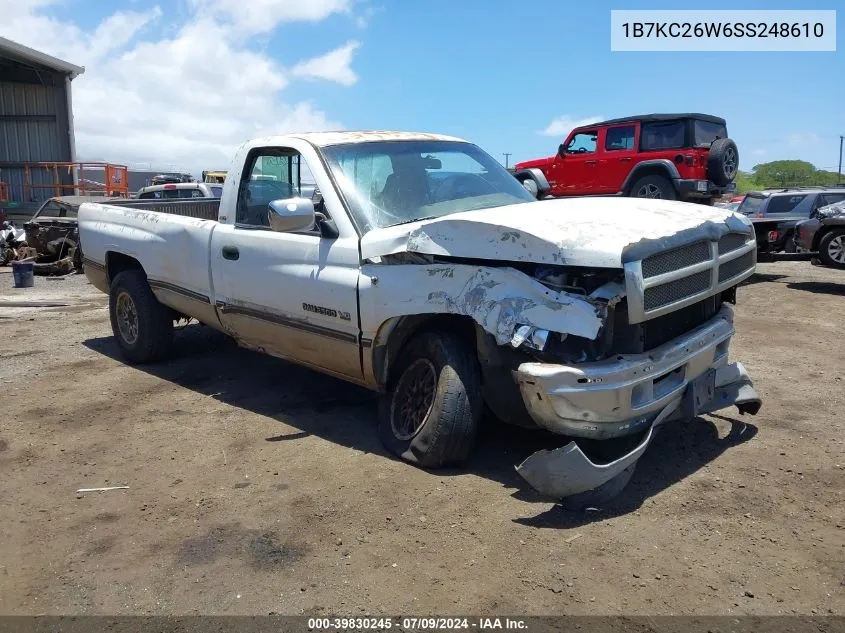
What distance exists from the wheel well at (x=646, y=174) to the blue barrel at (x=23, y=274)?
10404 mm

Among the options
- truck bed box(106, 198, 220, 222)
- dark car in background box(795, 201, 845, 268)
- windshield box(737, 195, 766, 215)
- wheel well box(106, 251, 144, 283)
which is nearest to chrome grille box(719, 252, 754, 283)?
truck bed box(106, 198, 220, 222)

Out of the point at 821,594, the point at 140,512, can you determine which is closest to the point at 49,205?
the point at 140,512

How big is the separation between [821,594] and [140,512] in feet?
9.90

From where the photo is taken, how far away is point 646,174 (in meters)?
13.6

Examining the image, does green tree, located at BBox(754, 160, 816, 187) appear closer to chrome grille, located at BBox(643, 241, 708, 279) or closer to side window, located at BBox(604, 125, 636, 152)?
side window, located at BBox(604, 125, 636, 152)

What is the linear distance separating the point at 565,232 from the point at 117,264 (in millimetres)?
4690

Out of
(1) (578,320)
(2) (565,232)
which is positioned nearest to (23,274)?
(2) (565,232)

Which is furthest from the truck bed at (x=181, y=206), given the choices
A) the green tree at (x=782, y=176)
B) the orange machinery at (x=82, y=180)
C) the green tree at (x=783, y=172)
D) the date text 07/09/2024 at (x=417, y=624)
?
the green tree at (x=783, y=172)

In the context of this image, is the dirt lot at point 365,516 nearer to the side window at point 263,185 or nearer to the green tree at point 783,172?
the side window at point 263,185

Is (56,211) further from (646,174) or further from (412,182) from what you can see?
(412,182)

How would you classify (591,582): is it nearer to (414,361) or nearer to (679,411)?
(679,411)

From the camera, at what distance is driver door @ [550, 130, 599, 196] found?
1462 centimetres

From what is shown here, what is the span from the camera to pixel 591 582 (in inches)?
114

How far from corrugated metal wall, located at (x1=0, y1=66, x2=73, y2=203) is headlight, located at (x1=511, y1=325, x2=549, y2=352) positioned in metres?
26.7
